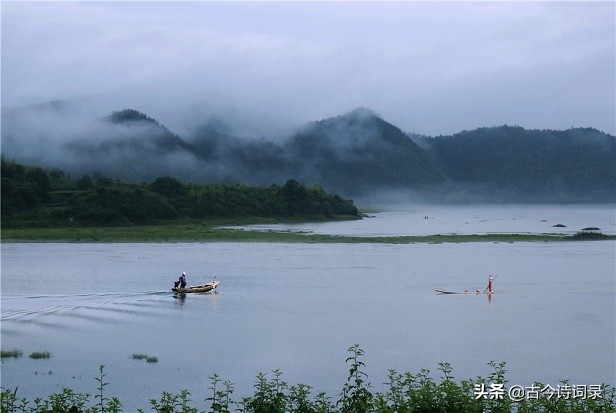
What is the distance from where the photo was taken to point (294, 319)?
31.1 m

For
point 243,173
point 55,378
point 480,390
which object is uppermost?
point 243,173

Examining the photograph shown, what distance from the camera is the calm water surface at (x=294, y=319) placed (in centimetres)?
2184

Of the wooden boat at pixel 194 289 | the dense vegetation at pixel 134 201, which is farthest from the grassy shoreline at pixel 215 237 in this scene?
the wooden boat at pixel 194 289

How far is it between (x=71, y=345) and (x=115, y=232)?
5139 centimetres

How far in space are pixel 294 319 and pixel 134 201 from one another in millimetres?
61305

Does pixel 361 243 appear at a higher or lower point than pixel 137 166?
lower

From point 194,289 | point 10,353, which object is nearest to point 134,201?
point 194,289

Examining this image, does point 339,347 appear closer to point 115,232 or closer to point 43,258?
point 43,258

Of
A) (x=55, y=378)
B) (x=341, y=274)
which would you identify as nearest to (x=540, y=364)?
(x=55, y=378)

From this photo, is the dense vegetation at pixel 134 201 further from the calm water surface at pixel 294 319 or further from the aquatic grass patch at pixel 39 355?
the aquatic grass patch at pixel 39 355

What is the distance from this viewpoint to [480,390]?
12086 millimetres

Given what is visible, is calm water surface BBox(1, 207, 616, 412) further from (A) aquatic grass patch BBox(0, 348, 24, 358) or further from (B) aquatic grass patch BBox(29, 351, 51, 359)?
(A) aquatic grass patch BBox(0, 348, 24, 358)

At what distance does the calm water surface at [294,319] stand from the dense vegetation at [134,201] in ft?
90.6

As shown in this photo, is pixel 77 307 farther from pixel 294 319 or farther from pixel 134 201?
pixel 134 201
